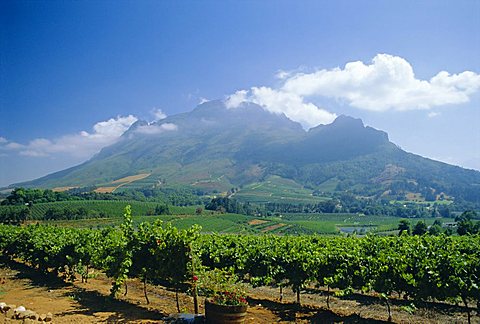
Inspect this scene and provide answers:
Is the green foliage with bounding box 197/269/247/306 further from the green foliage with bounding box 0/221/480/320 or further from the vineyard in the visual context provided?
the vineyard

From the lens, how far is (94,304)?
13.7 meters

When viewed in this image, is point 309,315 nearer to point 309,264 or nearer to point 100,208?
point 309,264

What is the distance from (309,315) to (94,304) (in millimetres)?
8193

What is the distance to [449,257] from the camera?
11188 mm

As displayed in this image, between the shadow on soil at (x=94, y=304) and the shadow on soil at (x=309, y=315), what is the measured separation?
4.18 m

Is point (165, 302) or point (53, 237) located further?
point (53, 237)

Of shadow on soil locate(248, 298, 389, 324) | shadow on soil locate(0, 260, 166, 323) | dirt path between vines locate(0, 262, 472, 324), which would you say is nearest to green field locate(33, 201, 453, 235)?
shadow on soil locate(0, 260, 166, 323)

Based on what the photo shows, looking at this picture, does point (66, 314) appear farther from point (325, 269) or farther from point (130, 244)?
point (325, 269)

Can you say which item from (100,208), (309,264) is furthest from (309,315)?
(100,208)

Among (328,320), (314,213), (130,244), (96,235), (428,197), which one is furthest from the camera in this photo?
(428,197)

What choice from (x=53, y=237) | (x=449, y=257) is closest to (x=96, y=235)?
(x=53, y=237)

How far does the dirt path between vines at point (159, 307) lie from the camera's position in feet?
39.1

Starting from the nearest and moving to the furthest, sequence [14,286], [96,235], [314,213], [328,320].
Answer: [328,320]
[14,286]
[96,235]
[314,213]

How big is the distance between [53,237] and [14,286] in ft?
9.74
